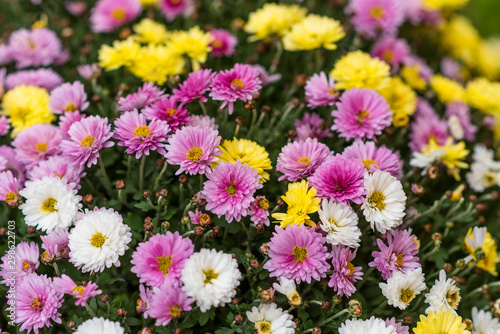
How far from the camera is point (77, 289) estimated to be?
1532 mm

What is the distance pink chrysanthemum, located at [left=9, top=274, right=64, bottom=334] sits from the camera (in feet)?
5.18

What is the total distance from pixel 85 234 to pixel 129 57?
3.34ft

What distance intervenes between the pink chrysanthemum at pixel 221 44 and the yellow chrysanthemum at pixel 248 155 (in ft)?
2.52

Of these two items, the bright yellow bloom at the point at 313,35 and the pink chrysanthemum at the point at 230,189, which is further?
the bright yellow bloom at the point at 313,35

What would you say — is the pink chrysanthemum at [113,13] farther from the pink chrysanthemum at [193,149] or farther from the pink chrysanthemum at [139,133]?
the pink chrysanthemum at [193,149]

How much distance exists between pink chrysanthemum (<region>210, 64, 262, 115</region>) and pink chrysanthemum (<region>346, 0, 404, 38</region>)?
119cm

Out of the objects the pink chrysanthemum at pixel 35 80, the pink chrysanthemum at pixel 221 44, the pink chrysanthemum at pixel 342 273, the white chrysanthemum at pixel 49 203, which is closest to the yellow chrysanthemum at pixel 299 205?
the pink chrysanthemum at pixel 342 273

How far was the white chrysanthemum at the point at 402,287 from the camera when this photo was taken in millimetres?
1640

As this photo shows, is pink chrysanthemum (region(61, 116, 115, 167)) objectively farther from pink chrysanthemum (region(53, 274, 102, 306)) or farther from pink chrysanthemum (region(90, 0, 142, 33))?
pink chrysanthemum (region(90, 0, 142, 33))

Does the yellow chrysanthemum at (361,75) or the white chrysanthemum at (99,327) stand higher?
the yellow chrysanthemum at (361,75)

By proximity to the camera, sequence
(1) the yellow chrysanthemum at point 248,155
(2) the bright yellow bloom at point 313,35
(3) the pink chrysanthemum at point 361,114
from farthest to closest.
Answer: (2) the bright yellow bloom at point 313,35
(3) the pink chrysanthemum at point 361,114
(1) the yellow chrysanthemum at point 248,155

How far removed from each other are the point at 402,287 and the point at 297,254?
44 centimetres

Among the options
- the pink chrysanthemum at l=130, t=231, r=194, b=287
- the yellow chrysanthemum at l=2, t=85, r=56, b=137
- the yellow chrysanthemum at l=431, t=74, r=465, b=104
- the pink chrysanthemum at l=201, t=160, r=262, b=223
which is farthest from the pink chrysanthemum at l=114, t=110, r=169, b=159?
the yellow chrysanthemum at l=431, t=74, r=465, b=104

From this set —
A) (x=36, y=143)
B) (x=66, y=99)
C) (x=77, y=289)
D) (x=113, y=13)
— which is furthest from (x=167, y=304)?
(x=113, y=13)
